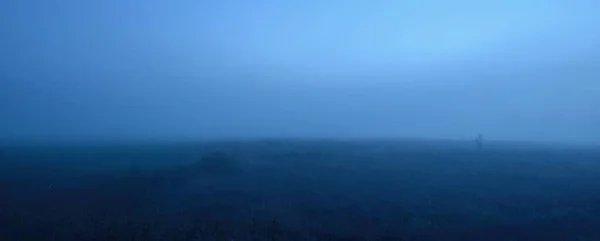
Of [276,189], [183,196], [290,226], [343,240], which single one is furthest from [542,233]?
[183,196]

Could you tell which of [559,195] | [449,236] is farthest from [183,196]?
[559,195]

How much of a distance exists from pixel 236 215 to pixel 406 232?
349 inches

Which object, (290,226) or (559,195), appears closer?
(290,226)

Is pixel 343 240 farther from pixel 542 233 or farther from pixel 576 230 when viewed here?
pixel 576 230

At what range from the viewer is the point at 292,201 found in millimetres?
30391

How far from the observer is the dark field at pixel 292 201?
73.6 feet

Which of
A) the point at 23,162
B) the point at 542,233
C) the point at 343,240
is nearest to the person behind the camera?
the point at 343,240

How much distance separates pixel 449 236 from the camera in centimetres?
2266

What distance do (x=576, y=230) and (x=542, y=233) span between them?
2.07m

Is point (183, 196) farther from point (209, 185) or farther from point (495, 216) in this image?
point (495, 216)

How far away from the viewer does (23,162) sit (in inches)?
2008

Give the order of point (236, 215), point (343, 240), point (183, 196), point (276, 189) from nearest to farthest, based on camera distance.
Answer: point (343, 240)
point (236, 215)
point (183, 196)
point (276, 189)

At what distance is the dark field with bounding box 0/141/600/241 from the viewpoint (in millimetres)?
22422

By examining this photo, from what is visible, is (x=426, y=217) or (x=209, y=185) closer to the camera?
(x=426, y=217)
